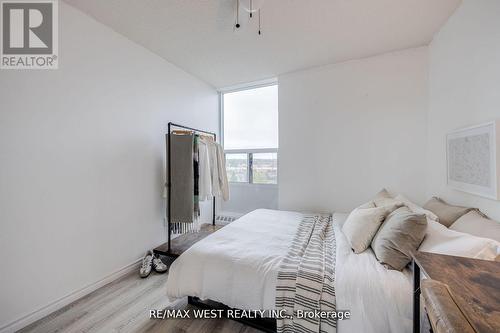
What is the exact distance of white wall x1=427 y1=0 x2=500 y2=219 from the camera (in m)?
1.35

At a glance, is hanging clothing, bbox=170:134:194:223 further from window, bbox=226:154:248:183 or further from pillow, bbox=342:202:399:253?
pillow, bbox=342:202:399:253

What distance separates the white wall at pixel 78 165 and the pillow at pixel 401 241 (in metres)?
2.41

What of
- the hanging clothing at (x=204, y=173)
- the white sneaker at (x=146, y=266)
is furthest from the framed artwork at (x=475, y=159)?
the white sneaker at (x=146, y=266)

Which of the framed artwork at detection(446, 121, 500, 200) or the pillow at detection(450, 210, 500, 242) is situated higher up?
the framed artwork at detection(446, 121, 500, 200)

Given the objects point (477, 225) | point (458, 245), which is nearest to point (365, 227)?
point (458, 245)

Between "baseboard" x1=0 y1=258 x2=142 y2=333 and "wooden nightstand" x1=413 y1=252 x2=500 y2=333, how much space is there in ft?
8.04

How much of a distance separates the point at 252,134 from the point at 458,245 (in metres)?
2.95

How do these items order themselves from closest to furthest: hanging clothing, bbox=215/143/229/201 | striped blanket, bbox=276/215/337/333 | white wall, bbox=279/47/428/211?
striped blanket, bbox=276/215/337/333 < white wall, bbox=279/47/428/211 < hanging clothing, bbox=215/143/229/201

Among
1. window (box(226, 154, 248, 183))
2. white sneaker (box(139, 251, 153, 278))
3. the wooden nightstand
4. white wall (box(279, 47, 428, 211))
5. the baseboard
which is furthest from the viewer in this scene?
window (box(226, 154, 248, 183))

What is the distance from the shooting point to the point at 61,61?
5.59ft

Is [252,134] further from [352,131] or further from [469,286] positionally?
[469,286]

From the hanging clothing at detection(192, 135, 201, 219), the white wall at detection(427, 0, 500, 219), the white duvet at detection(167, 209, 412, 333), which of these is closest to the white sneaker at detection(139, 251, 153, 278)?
the hanging clothing at detection(192, 135, 201, 219)

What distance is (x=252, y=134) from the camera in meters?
3.62

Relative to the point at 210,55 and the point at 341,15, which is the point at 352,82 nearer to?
the point at 341,15
